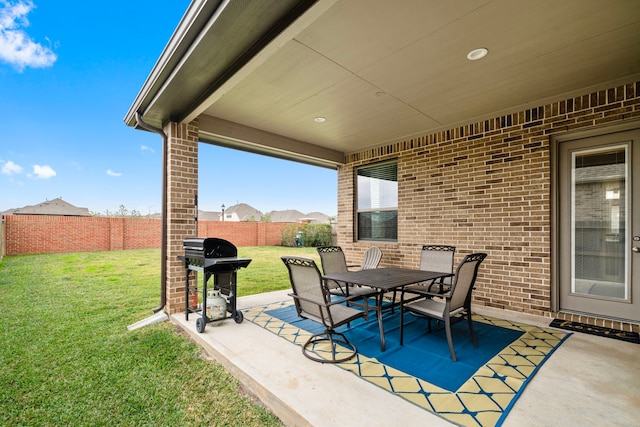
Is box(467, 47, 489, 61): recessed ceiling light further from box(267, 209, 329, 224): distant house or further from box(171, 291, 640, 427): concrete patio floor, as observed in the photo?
box(267, 209, 329, 224): distant house

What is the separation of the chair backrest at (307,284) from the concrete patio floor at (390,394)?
42cm

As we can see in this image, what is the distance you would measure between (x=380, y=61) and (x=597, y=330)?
3.84 m

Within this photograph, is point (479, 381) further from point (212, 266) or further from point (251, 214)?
point (251, 214)

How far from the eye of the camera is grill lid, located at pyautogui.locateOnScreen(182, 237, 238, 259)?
321cm

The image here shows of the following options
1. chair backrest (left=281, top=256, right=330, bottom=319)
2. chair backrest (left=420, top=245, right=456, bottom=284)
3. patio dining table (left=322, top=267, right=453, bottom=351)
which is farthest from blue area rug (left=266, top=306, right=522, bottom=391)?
chair backrest (left=420, top=245, right=456, bottom=284)

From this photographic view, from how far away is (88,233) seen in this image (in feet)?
39.7

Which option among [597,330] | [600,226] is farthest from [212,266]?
[600,226]

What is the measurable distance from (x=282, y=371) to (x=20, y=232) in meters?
13.7

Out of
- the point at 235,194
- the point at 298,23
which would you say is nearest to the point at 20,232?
the point at 298,23

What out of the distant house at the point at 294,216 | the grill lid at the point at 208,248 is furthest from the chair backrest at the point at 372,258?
the distant house at the point at 294,216

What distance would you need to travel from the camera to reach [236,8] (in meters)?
1.76

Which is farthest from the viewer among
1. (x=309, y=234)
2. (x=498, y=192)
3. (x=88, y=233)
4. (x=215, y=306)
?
(x=309, y=234)

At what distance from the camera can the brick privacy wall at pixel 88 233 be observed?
1066 centimetres

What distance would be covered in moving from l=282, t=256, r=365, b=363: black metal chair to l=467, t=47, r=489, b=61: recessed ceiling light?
Answer: 2.37 metres
